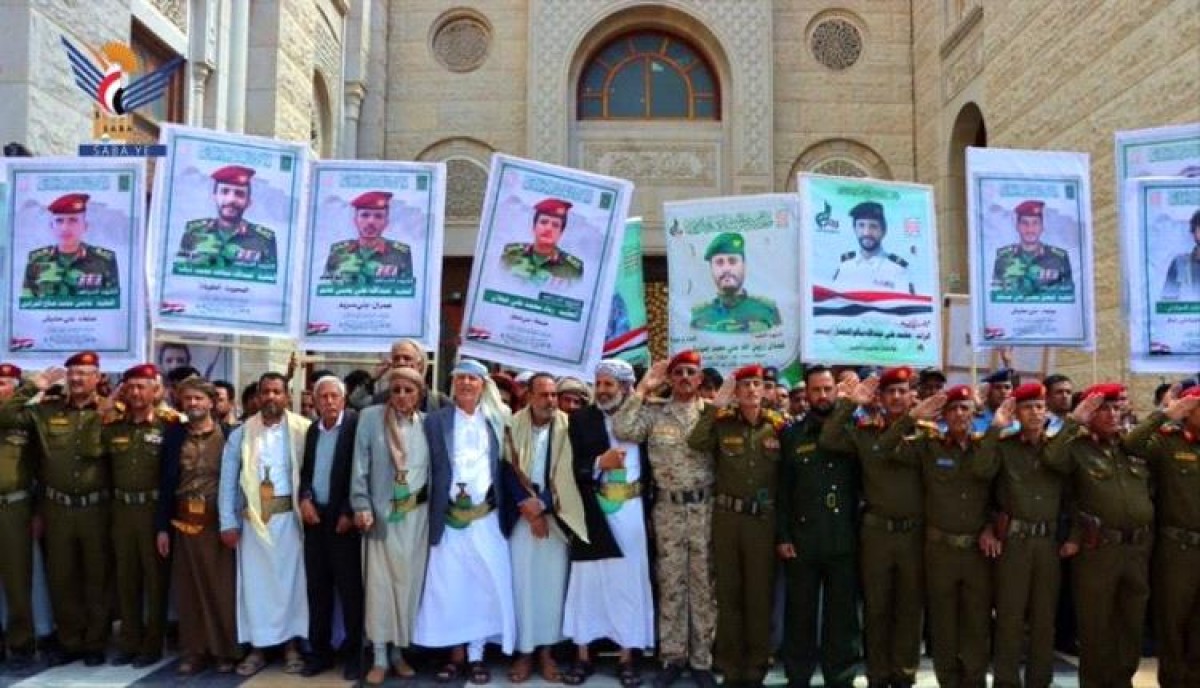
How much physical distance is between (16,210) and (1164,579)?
18.4 ft

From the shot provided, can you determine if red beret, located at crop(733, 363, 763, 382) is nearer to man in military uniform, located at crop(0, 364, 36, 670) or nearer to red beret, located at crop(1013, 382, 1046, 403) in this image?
red beret, located at crop(1013, 382, 1046, 403)

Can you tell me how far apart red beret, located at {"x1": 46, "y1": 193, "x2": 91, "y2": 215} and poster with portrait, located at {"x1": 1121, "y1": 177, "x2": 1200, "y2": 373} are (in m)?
5.16

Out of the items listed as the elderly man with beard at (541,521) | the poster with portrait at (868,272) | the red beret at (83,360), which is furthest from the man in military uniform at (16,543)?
the poster with portrait at (868,272)

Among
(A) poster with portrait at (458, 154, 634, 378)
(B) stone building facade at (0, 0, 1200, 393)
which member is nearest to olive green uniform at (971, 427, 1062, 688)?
(A) poster with portrait at (458, 154, 634, 378)

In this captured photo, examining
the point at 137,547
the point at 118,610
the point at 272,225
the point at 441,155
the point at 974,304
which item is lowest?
the point at 118,610

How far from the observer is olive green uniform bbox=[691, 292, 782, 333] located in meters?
5.67

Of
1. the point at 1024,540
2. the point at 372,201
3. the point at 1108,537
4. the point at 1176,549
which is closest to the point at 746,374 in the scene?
the point at 1024,540

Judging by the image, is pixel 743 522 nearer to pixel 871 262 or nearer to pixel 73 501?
pixel 871 262

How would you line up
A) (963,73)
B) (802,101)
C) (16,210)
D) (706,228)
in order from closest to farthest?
(16,210) < (706,228) < (963,73) < (802,101)

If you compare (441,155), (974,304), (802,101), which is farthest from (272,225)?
(802,101)

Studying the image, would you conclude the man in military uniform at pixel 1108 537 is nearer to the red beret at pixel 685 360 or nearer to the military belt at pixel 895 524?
the military belt at pixel 895 524

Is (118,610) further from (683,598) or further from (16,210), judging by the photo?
(683,598)

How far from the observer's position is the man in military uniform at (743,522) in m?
4.60

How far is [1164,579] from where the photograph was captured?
176 inches
